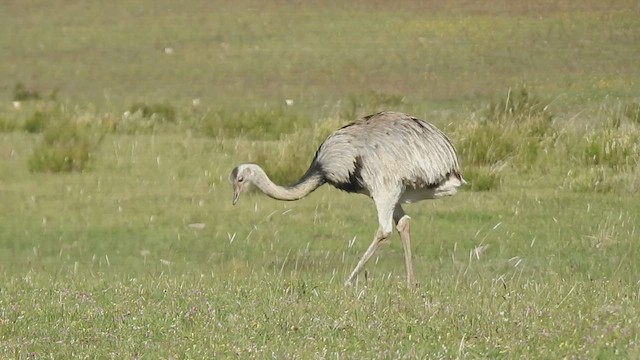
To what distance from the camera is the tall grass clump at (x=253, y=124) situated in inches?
747

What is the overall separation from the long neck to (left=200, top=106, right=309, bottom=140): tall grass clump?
8258mm

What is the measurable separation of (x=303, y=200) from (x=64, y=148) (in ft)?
10.8

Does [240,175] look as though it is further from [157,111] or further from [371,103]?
[371,103]

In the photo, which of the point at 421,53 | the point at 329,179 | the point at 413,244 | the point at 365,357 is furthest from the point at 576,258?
the point at 421,53

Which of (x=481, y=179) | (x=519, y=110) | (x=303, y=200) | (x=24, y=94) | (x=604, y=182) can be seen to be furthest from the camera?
(x=24, y=94)

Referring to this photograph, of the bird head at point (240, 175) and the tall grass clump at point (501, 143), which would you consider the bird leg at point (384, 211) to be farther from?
the tall grass clump at point (501, 143)

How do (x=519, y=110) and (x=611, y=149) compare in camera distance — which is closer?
(x=611, y=149)

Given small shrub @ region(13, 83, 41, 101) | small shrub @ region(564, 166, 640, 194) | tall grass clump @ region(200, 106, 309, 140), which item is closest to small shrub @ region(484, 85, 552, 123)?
tall grass clump @ region(200, 106, 309, 140)

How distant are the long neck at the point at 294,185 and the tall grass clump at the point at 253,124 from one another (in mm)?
8258

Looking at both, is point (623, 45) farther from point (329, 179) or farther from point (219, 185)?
point (329, 179)

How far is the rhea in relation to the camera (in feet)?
32.1

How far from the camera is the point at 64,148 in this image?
619 inches

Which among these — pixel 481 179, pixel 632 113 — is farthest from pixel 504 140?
pixel 632 113

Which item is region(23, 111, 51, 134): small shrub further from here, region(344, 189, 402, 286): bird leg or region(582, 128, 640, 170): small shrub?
region(344, 189, 402, 286): bird leg
